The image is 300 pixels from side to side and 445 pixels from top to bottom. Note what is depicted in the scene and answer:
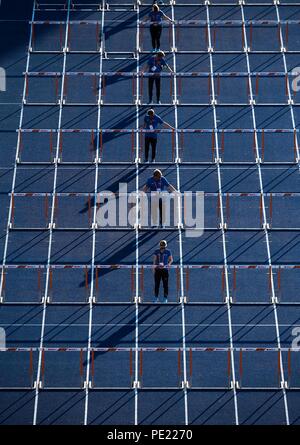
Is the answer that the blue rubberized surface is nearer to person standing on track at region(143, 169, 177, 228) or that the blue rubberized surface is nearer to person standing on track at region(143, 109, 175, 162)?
person standing on track at region(143, 169, 177, 228)

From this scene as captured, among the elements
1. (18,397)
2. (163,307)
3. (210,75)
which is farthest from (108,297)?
(210,75)

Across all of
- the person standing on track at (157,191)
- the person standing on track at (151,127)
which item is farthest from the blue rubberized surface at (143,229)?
the person standing on track at (151,127)

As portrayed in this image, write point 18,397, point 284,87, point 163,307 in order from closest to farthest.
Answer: point 18,397 → point 163,307 → point 284,87

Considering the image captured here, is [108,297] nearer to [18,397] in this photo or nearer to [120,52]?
[18,397]

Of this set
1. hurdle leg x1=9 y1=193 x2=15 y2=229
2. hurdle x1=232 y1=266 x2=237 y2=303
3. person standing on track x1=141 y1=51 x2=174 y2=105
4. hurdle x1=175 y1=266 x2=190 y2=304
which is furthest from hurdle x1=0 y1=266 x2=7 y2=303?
person standing on track x1=141 y1=51 x2=174 y2=105

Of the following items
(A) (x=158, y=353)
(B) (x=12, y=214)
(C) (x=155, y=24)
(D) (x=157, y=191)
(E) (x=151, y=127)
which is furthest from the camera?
(C) (x=155, y=24)

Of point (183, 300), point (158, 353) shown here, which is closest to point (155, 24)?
point (183, 300)

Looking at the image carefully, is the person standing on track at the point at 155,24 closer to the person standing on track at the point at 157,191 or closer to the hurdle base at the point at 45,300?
the person standing on track at the point at 157,191

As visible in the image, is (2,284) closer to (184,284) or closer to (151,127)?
(184,284)
